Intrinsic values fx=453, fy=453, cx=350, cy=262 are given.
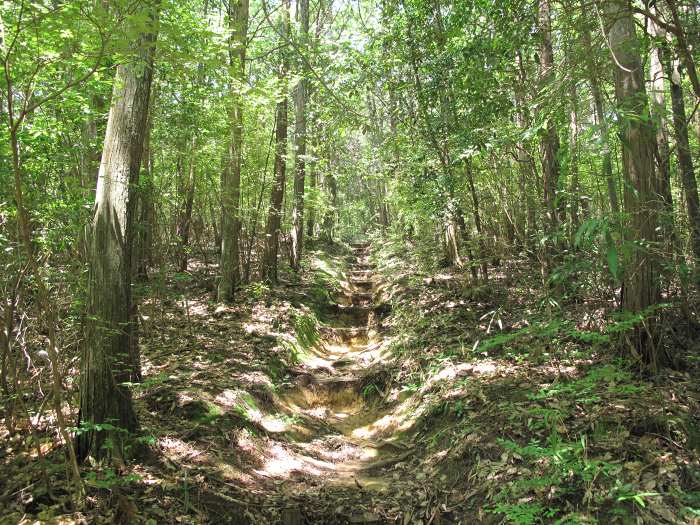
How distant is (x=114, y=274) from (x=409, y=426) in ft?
14.1

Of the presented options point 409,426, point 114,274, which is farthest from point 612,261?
point 409,426

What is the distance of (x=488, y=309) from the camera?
28.1 ft

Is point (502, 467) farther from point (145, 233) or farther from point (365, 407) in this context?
point (145, 233)

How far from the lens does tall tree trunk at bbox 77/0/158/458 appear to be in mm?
3994

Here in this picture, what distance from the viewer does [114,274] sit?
4242mm

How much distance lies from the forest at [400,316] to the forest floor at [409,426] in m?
0.03

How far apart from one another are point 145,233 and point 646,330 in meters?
8.89

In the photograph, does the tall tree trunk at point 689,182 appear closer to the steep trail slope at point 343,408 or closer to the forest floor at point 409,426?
the forest floor at point 409,426

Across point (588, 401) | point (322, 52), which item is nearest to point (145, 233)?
point (322, 52)

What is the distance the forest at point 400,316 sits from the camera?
356 cm

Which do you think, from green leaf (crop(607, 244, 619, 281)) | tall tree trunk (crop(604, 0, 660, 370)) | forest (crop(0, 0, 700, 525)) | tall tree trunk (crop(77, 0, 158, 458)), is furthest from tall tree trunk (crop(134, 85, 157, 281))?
tall tree trunk (crop(604, 0, 660, 370))

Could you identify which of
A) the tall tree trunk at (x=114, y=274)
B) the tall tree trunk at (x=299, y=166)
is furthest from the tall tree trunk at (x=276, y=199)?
the tall tree trunk at (x=114, y=274)

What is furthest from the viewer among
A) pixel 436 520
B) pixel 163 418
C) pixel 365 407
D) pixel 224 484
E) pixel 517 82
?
pixel 365 407

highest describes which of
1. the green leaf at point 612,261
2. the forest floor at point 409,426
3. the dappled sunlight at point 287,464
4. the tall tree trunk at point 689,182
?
the tall tree trunk at point 689,182
